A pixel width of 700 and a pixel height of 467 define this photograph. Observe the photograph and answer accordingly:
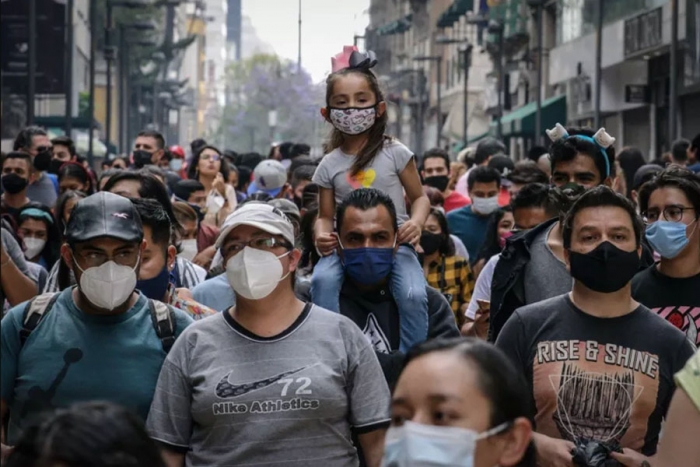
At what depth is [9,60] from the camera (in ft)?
109

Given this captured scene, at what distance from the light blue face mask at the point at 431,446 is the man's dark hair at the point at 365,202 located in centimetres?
366

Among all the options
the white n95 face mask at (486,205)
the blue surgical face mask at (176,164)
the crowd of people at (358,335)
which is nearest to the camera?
the crowd of people at (358,335)

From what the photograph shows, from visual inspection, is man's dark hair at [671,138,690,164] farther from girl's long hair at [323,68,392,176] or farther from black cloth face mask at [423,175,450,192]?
girl's long hair at [323,68,392,176]

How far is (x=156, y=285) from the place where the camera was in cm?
737

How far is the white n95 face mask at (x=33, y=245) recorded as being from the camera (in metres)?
12.6

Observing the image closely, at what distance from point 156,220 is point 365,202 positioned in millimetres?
950

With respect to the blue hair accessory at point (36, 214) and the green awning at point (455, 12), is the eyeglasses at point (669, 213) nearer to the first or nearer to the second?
the blue hair accessory at point (36, 214)

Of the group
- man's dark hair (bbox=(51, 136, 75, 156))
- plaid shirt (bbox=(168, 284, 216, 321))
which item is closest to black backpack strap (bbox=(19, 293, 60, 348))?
plaid shirt (bbox=(168, 284, 216, 321))

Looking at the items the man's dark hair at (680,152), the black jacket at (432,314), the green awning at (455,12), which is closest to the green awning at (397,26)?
the green awning at (455,12)

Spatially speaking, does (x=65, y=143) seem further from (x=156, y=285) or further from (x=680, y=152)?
(x=156, y=285)

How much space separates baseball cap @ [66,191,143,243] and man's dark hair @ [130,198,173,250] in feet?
3.07

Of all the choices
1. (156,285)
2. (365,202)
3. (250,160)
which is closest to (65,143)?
(250,160)

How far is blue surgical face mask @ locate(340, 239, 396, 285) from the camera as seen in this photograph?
779cm

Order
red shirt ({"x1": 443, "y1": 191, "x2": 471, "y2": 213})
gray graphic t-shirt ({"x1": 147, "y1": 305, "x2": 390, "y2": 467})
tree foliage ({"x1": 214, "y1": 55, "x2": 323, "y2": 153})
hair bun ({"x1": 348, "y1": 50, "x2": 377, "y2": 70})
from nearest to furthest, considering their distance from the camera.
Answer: gray graphic t-shirt ({"x1": 147, "y1": 305, "x2": 390, "y2": 467}) < hair bun ({"x1": 348, "y1": 50, "x2": 377, "y2": 70}) < red shirt ({"x1": 443, "y1": 191, "x2": 471, "y2": 213}) < tree foliage ({"x1": 214, "y1": 55, "x2": 323, "y2": 153})
